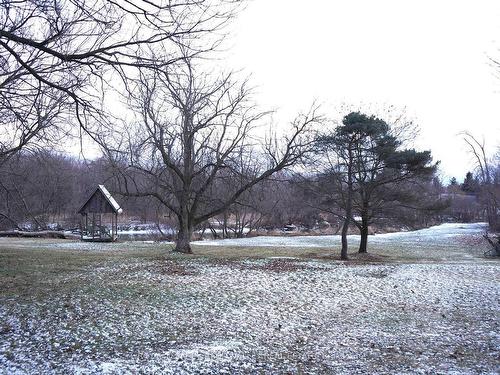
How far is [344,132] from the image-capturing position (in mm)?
24047

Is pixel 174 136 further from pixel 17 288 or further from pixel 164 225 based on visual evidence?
pixel 164 225

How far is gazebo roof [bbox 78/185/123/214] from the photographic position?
34812mm

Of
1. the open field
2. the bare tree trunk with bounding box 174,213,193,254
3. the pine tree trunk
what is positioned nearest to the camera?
the open field

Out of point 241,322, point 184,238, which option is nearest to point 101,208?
point 184,238

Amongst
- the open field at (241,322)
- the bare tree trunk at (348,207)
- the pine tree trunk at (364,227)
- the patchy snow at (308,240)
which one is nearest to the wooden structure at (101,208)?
the patchy snow at (308,240)

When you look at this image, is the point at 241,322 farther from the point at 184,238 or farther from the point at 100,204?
the point at 100,204

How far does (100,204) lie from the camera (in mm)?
35688

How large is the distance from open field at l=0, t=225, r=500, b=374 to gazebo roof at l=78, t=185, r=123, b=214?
2097 centimetres

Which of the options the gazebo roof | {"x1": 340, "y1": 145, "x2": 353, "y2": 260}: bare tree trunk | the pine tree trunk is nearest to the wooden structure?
the gazebo roof

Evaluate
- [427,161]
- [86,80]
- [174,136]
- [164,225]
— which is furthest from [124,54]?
[164,225]

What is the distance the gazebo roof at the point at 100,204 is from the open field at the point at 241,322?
68.8 feet

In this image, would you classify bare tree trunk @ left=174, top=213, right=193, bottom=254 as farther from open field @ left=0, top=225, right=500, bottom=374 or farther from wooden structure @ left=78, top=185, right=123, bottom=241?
wooden structure @ left=78, top=185, right=123, bottom=241

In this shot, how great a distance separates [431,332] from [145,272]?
8186 millimetres

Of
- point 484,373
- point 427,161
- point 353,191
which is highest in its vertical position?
point 427,161
